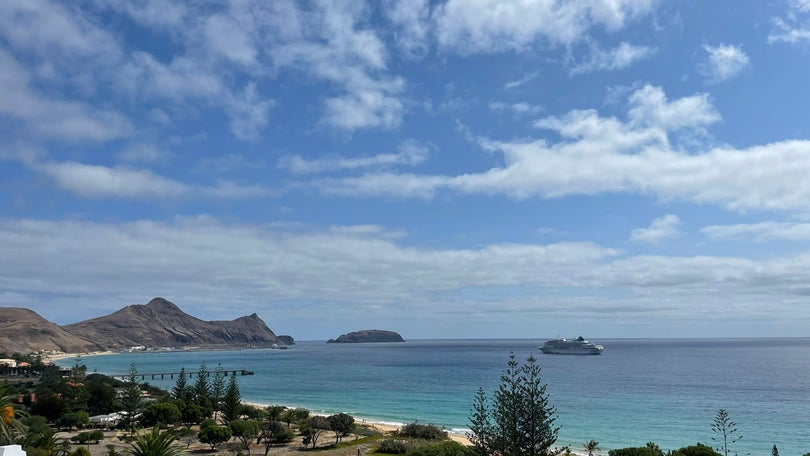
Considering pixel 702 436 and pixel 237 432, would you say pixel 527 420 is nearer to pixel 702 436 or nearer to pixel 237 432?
pixel 237 432

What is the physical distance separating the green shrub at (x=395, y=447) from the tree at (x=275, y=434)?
31.3ft

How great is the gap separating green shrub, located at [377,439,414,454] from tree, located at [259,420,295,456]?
9554mm

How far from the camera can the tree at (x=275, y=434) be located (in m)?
45.1

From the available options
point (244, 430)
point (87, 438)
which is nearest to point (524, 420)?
point (244, 430)

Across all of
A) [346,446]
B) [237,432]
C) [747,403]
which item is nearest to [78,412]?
[237,432]

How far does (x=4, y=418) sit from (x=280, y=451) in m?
23.9

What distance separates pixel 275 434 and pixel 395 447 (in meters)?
12.0

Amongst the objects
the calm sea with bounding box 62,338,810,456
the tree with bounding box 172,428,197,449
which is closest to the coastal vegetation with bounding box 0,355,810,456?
the tree with bounding box 172,428,197,449

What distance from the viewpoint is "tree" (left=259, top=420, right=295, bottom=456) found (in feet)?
148

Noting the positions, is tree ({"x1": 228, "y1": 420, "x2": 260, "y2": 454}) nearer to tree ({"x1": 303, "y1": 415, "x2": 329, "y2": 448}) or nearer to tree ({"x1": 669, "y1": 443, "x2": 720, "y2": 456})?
tree ({"x1": 303, "y1": 415, "x2": 329, "y2": 448})

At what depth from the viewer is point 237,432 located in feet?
144

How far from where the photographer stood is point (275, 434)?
1807 inches

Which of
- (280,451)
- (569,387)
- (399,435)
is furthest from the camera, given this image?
(569,387)

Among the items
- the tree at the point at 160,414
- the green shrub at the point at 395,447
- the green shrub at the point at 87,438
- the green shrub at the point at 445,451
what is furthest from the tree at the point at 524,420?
the tree at the point at 160,414
